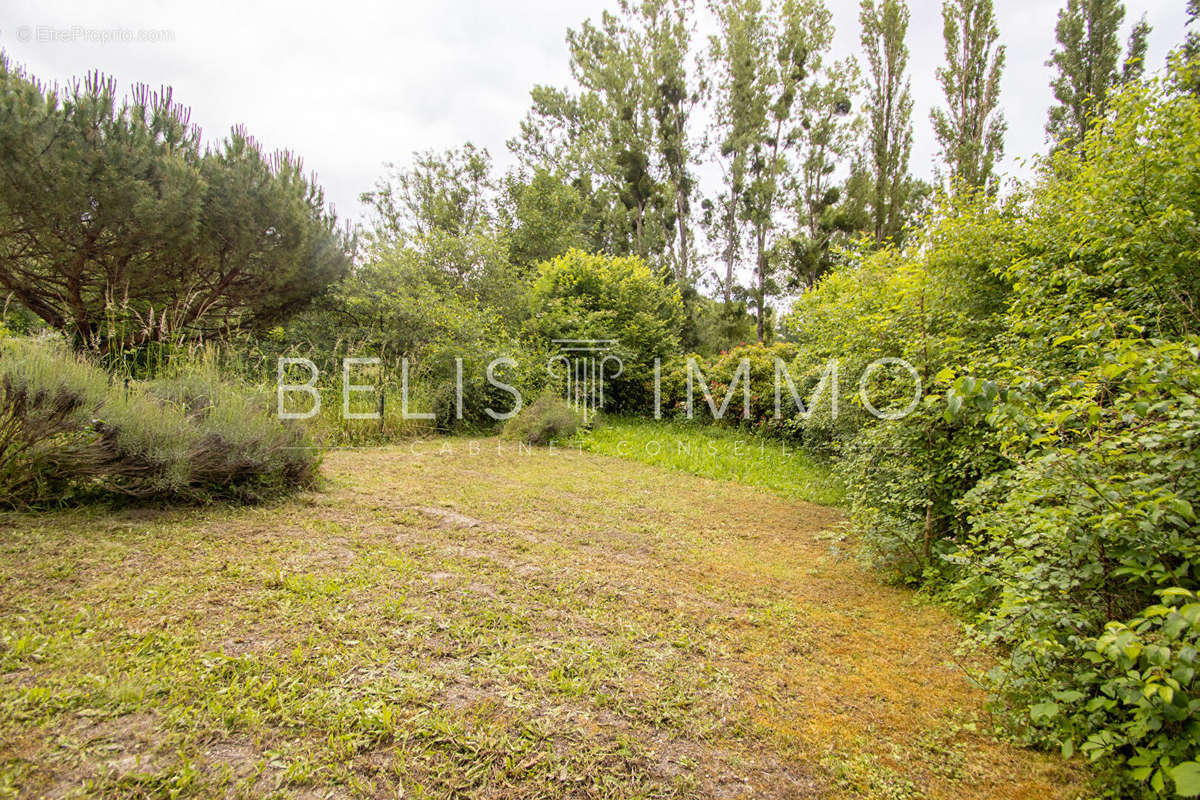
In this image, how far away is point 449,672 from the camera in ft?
5.34

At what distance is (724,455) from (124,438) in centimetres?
646

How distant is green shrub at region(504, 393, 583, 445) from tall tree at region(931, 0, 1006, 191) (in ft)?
40.6

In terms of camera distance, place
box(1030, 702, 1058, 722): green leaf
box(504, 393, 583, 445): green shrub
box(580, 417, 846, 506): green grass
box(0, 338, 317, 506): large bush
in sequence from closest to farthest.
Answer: box(1030, 702, 1058, 722): green leaf
box(0, 338, 317, 506): large bush
box(580, 417, 846, 506): green grass
box(504, 393, 583, 445): green shrub

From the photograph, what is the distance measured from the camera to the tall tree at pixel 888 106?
532 inches

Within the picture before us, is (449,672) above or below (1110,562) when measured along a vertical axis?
below

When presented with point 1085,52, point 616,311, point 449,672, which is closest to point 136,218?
point 449,672

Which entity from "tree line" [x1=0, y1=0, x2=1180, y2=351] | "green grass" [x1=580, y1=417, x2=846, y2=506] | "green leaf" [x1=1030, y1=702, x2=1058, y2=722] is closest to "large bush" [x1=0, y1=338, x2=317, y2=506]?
"tree line" [x1=0, y1=0, x2=1180, y2=351]

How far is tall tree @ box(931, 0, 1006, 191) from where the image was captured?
1212cm

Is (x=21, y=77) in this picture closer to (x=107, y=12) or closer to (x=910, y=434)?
(x=107, y=12)

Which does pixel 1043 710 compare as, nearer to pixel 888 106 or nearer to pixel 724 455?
pixel 724 455

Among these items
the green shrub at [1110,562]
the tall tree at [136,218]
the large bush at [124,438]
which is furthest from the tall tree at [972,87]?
the large bush at [124,438]

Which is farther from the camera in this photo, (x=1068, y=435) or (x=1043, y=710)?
(x=1068, y=435)

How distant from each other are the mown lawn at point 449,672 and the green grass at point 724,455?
271 cm

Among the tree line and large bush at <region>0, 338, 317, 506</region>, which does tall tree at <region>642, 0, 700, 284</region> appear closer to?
the tree line
